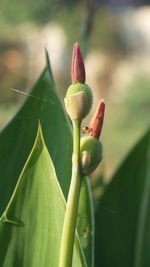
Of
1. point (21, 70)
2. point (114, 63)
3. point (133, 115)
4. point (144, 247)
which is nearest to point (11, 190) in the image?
point (144, 247)

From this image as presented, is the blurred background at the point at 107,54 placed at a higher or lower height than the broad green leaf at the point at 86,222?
higher

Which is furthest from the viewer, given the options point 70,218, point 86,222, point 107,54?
point 107,54

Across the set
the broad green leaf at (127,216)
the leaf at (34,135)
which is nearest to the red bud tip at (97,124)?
the leaf at (34,135)

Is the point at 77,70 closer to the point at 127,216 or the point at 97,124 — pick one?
the point at 97,124

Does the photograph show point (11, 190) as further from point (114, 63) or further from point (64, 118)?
point (114, 63)

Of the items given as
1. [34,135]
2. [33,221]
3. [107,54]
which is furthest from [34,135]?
[107,54]

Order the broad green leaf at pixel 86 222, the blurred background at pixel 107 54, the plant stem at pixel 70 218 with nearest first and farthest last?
Result: the plant stem at pixel 70 218
the broad green leaf at pixel 86 222
the blurred background at pixel 107 54

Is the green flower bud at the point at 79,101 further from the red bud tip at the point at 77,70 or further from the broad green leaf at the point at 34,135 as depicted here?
the broad green leaf at the point at 34,135
